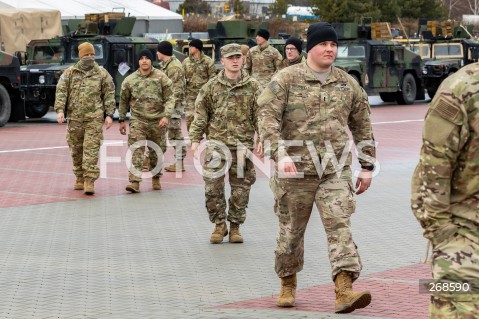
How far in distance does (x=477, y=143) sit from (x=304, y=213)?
2.90 meters

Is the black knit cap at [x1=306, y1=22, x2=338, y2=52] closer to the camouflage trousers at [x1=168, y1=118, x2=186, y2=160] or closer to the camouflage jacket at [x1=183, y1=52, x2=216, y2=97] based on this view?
the camouflage trousers at [x1=168, y1=118, x2=186, y2=160]

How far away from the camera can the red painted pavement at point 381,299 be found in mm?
7594

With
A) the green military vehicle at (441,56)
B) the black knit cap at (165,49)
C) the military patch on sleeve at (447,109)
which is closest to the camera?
the military patch on sleeve at (447,109)

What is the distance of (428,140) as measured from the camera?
4645 mm

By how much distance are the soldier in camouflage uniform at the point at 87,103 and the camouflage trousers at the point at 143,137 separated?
0.31 meters

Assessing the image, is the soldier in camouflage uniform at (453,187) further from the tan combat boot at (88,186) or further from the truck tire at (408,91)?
the truck tire at (408,91)

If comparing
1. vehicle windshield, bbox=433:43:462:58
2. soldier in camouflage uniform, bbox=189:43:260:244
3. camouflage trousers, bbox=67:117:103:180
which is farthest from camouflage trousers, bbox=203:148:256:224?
vehicle windshield, bbox=433:43:462:58

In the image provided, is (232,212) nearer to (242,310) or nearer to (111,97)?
(242,310)

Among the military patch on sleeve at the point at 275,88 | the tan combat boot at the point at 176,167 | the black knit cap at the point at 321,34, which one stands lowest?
the tan combat boot at the point at 176,167

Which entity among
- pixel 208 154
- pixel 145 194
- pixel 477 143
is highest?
pixel 477 143

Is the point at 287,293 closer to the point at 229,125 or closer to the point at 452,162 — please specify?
the point at 229,125

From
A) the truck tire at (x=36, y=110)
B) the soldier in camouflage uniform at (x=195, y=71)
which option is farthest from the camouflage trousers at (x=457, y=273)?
the truck tire at (x=36, y=110)

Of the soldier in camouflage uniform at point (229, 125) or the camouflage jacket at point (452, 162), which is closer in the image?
the camouflage jacket at point (452, 162)

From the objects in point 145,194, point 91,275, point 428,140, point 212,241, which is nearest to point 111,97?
point 145,194
